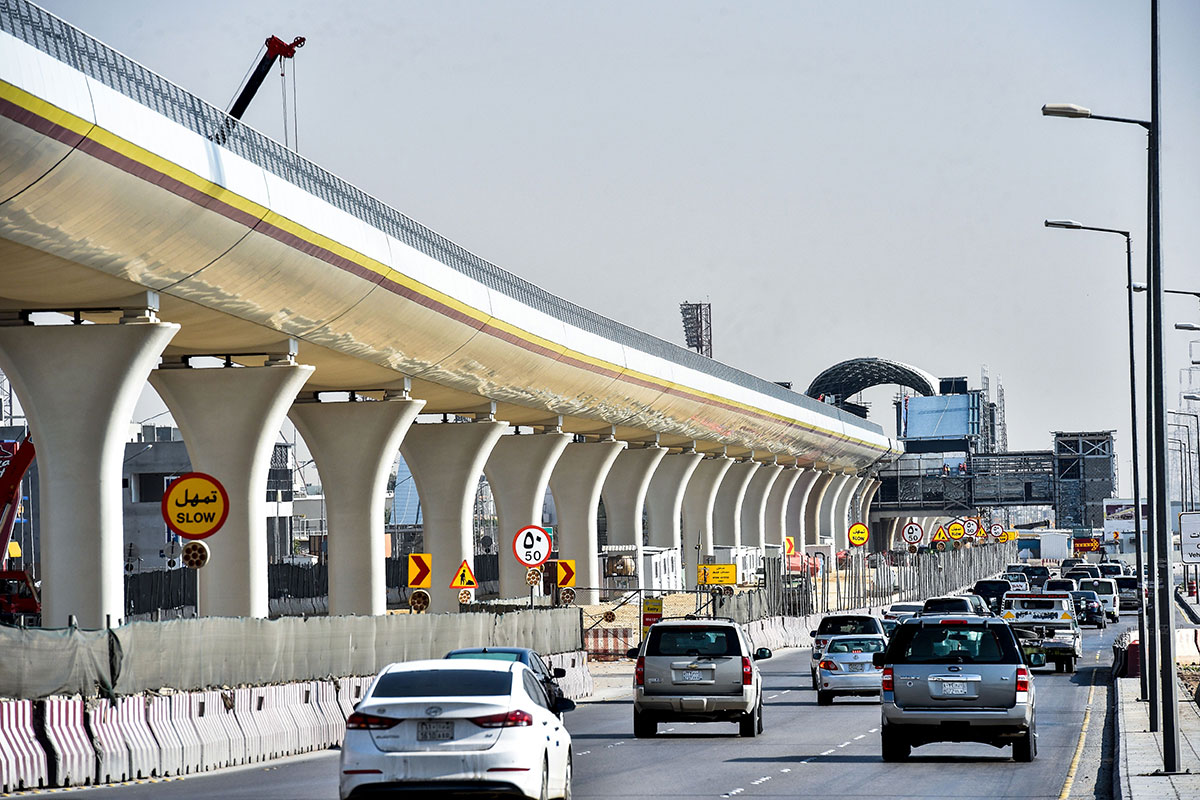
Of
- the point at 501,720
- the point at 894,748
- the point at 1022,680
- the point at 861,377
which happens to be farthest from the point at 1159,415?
the point at 861,377

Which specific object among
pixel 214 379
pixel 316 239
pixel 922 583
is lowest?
pixel 922 583

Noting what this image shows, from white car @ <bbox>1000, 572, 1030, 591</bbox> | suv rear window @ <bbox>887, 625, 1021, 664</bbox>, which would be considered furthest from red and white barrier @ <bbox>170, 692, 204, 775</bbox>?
white car @ <bbox>1000, 572, 1030, 591</bbox>

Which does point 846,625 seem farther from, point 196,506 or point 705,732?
point 196,506

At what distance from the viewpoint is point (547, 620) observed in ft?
132

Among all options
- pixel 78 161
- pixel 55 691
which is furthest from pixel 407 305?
pixel 55 691

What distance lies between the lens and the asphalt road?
1884cm

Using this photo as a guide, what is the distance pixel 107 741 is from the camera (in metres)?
20.3

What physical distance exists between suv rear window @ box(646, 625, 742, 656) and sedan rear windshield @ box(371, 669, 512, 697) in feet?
37.1

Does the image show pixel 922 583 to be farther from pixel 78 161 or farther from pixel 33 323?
pixel 78 161

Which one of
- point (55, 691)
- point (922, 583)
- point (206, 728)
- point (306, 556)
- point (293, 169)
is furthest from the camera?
point (306, 556)

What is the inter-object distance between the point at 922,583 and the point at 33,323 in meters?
58.8

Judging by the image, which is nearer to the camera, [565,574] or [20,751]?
[20,751]

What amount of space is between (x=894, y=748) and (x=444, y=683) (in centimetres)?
924

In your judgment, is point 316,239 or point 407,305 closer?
point 316,239
